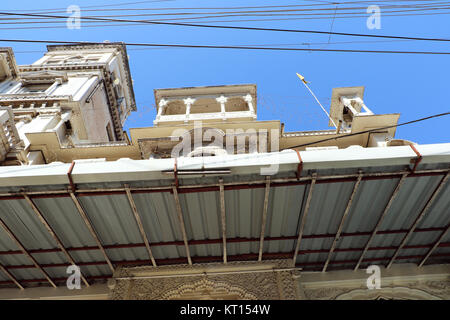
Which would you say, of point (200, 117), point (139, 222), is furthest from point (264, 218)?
point (200, 117)

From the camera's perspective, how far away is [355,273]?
363 inches

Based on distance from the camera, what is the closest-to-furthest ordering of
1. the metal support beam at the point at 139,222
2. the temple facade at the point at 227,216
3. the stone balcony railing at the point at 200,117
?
the temple facade at the point at 227,216
the metal support beam at the point at 139,222
the stone balcony railing at the point at 200,117

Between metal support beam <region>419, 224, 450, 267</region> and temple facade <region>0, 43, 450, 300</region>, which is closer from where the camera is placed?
temple facade <region>0, 43, 450, 300</region>

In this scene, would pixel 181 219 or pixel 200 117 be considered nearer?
pixel 181 219

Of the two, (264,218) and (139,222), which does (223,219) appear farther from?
(139,222)

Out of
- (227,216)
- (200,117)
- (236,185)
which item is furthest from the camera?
(200,117)

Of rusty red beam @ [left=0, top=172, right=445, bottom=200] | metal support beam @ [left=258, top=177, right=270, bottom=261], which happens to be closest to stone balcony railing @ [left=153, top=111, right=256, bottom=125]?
metal support beam @ [left=258, top=177, right=270, bottom=261]

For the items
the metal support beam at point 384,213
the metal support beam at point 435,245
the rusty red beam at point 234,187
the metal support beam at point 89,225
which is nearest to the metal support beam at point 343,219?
the rusty red beam at point 234,187

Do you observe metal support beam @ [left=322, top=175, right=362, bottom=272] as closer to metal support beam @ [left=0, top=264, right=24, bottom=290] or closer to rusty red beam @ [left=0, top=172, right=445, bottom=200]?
rusty red beam @ [left=0, top=172, right=445, bottom=200]

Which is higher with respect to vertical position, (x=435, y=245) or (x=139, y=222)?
(x=139, y=222)

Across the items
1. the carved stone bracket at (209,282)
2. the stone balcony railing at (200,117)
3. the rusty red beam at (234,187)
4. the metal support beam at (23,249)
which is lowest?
the carved stone bracket at (209,282)

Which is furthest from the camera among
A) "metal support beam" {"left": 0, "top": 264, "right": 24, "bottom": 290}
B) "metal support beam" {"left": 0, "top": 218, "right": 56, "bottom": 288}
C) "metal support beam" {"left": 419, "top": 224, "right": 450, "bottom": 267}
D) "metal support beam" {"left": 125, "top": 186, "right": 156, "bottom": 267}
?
"metal support beam" {"left": 0, "top": 264, "right": 24, "bottom": 290}

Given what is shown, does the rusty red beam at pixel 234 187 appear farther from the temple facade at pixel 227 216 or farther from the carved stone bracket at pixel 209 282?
the carved stone bracket at pixel 209 282
